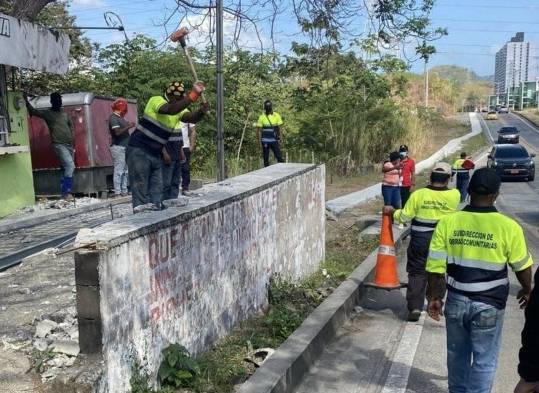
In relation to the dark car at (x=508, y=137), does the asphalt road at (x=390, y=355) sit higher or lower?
higher

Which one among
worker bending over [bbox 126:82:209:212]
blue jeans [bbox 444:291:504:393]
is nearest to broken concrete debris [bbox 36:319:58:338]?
worker bending over [bbox 126:82:209:212]

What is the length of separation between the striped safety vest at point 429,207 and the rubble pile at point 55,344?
3.47 meters

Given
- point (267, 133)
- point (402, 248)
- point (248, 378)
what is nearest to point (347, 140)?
point (267, 133)

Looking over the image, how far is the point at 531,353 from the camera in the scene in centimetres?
257

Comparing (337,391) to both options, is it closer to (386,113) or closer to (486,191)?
(486,191)

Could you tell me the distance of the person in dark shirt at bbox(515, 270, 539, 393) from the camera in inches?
101

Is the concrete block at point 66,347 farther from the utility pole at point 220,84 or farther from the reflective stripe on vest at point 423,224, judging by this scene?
the utility pole at point 220,84

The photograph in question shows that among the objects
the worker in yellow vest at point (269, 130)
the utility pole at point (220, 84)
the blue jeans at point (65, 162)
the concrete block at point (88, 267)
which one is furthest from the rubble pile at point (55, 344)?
the worker in yellow vest at point (269, 130)

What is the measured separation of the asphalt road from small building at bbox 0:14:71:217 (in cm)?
585

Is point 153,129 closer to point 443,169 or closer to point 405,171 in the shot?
point 443,169

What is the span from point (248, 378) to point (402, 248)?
21.0ft

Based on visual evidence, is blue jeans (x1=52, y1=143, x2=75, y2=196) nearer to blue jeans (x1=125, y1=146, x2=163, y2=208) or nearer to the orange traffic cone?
blue jeans (x1=125, y1=146, x2=163, y2=208)

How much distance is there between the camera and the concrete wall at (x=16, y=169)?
9.53 m

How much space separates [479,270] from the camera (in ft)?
12.0
